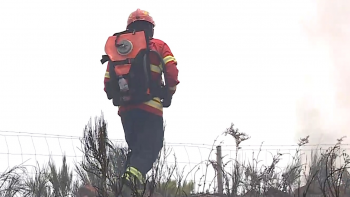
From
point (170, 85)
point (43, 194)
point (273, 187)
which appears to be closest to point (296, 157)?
point (273, 187)

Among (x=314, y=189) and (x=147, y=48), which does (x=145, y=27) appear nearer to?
(x=147, y=48)

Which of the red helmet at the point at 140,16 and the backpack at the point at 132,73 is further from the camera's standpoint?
the red helmet at the point at 140,16

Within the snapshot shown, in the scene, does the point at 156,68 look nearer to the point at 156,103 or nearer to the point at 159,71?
the point at 159,71

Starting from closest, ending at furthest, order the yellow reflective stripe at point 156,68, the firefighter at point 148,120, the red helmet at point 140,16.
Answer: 1. the firefighter at point 148,120
2. the yellow reflective stripe at point 156,68
3. the red helmet at point 140,16

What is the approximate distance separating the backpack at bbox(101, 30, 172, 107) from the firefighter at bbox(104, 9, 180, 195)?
0.21 feet

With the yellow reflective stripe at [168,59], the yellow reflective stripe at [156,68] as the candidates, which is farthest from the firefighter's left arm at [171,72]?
the yellow reflective stripe at [156,68]

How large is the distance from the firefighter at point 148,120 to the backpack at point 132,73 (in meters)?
0.06

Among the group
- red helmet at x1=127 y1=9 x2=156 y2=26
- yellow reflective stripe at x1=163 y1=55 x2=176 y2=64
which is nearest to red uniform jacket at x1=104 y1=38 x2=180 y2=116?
yellow reflective stripe at x1=163 y1=55 x2=176 y2=64

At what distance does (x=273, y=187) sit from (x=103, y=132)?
7.89 ft

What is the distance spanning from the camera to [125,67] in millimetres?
6375

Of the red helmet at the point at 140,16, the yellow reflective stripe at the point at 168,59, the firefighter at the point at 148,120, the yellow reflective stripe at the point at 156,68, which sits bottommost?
the firefighter at the point at 148,120

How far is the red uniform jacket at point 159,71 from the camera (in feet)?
20.7

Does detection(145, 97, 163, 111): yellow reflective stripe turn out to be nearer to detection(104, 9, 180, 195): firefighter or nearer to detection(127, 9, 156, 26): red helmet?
detection(104, 9, 180, 195): firefighter

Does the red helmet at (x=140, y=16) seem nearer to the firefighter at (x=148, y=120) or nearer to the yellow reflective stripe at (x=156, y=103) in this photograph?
the firefighter at (x=148, y=120)
